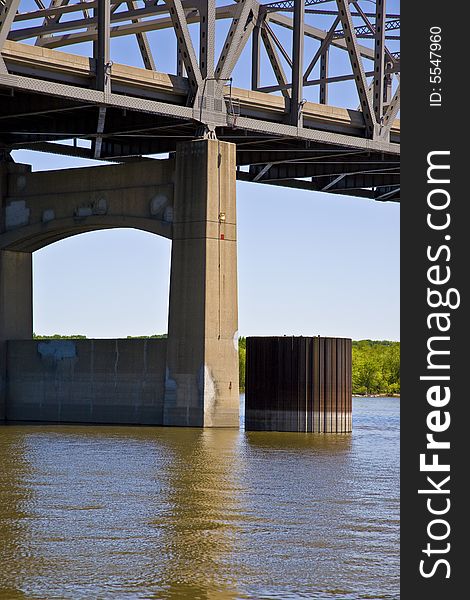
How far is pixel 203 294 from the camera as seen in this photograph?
42719 mm

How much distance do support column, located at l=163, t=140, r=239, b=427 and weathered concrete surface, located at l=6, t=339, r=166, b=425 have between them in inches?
46.1

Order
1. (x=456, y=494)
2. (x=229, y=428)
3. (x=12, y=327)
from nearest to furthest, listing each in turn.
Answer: (x=456, y=494), (x=229, y=428), (x=12, y=327)

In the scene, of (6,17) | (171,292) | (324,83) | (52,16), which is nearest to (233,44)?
(6,17)

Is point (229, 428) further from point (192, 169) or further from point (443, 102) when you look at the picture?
point (443, 102)

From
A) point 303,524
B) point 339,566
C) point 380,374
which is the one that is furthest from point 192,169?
point 380,374

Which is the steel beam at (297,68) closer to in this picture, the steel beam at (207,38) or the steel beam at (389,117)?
the steel beam at (207,38)

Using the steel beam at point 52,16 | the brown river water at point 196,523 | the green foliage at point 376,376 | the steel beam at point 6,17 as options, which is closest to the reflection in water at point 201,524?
the brown river water at point 196,523

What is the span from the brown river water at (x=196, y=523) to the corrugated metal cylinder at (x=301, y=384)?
8710 millimetres

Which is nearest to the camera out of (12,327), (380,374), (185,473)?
(185,473)

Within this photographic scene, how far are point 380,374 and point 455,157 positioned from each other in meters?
119

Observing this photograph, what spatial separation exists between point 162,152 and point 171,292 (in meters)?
9.55

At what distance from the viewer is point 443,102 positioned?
1023cm

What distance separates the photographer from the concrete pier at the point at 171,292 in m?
42.7

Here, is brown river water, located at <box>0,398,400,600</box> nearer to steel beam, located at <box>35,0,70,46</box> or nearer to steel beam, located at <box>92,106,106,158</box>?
steel beam, located at <box>92,106,106,158</box>
